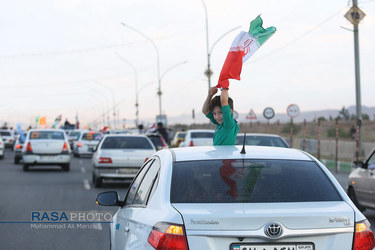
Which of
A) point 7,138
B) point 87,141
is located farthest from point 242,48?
point 7,138

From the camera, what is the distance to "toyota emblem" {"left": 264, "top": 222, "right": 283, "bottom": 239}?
155 inches

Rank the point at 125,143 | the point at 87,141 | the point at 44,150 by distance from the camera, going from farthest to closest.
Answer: the point at 87,141
the point at 44,150
the point at 125,143

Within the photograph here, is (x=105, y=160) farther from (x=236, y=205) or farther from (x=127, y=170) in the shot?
(x=236, y=205)

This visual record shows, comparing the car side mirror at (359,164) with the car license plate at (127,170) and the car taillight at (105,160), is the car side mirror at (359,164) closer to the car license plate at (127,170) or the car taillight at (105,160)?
the car license plate at (127,170)

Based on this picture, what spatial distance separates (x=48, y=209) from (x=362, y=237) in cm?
980

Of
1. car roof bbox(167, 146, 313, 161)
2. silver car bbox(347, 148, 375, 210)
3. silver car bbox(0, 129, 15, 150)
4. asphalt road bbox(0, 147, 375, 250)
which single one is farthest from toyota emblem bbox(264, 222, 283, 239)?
silver car bbox(0, 129, 15, 150)

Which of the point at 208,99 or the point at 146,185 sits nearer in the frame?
the point at 146,185

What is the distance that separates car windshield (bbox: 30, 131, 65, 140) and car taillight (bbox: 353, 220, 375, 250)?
2257 centimetres

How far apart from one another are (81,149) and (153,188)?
114 feet

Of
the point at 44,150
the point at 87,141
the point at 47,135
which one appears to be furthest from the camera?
the point at 87,141

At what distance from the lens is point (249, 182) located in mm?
4633

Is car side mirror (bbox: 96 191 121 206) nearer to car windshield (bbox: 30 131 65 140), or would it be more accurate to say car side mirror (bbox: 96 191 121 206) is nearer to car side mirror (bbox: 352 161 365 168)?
car side mirror (bbox: 352 161 365 168)

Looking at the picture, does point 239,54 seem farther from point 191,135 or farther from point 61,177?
point 191,135

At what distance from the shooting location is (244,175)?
15.5ft
